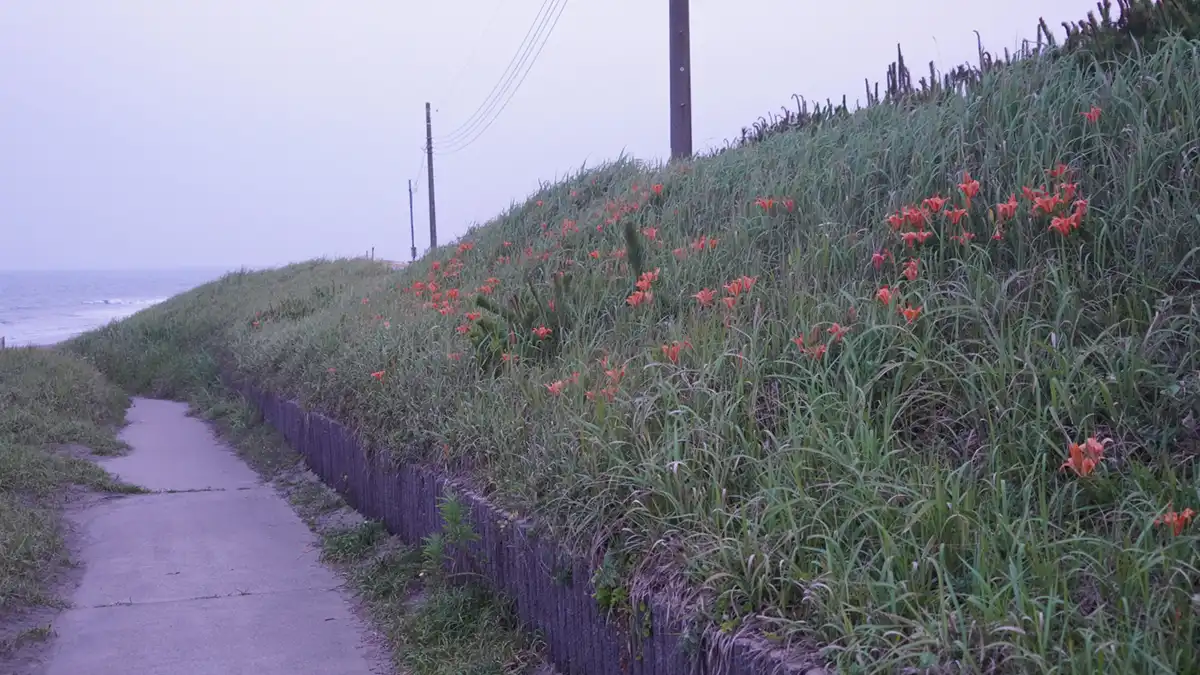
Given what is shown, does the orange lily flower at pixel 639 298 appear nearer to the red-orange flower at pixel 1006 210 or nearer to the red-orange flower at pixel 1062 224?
the red-orange flower at pixel 1006 210

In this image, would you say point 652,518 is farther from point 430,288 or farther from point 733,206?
point 430,288

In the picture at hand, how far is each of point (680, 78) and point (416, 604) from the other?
25.7 feet

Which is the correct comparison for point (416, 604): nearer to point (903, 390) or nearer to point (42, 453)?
point (903, 390)

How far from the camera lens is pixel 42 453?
8539mm

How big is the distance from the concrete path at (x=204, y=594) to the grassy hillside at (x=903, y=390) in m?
1.01

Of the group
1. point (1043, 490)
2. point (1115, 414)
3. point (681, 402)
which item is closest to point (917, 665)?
point (1043, 490)

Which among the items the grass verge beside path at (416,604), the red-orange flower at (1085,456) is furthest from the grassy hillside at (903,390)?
the grass verge beside path at (416,604)

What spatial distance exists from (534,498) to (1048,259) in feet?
7.39

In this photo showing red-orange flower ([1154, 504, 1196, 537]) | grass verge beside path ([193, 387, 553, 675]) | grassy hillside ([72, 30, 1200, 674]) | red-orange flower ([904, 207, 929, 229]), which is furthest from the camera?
red-orange flower ([904, 207, 929, 229])

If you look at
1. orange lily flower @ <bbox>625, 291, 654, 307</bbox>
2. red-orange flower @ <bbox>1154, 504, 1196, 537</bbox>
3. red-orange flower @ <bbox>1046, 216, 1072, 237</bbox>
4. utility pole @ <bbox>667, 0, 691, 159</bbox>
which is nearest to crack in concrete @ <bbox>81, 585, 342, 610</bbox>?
orange lily flower @ <bbox>625, 291, 654, 307</bbox>

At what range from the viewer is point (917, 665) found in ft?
7.31

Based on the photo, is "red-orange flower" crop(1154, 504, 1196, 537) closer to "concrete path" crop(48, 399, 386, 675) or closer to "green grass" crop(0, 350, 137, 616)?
"concrete path" crop(48, 399, 386, 675)

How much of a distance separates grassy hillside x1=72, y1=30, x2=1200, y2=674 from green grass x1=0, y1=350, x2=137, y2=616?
2.11 m

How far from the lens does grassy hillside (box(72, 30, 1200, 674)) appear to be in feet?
8.04
